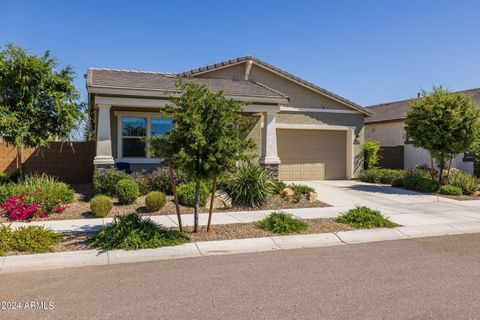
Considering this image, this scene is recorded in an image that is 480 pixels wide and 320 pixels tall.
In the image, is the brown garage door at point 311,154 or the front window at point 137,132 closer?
the front window at point 137,132

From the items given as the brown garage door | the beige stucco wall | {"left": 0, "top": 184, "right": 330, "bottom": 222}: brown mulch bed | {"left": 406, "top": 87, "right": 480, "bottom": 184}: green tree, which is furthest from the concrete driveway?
the beige stucco wall

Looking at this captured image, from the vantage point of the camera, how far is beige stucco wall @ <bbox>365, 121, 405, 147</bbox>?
75.2 feet

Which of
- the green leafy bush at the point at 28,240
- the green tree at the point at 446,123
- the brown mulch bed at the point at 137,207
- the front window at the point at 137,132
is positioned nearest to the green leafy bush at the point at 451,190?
the green tree at the point at 446,123

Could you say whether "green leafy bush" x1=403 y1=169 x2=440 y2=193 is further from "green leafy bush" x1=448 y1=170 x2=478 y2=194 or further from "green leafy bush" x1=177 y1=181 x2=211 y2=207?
"green leafy bush" x1=177 y1=181 x2=211 y2=207

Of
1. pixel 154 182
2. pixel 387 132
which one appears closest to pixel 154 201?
pixel 154 182

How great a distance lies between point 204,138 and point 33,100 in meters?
6.52

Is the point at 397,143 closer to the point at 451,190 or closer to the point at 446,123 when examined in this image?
the point at 446,123

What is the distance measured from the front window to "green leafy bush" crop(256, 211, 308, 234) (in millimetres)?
7782

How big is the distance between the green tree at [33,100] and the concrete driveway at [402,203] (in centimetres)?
868

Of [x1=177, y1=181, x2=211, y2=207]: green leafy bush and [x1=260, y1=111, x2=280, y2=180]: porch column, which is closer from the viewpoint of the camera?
[x1=177, y1=181, x2=211, y2=207]: green leafy bush

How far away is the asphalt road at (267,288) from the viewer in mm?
4348

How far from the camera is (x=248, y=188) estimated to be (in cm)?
1162

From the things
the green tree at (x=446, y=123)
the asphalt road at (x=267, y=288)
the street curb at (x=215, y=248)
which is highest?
the green tree at (x=446, y=123)

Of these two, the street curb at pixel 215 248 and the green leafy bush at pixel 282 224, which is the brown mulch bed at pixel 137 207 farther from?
the street curb at pixel 215 248
